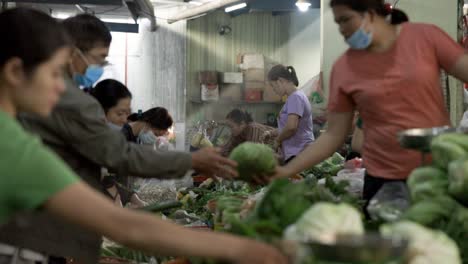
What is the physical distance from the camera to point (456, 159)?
230 cm

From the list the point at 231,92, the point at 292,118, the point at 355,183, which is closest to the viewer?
the point at 355,183

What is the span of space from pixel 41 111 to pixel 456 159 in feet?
4.71

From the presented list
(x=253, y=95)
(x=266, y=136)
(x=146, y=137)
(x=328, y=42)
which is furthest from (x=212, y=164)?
(x=253, y=95)

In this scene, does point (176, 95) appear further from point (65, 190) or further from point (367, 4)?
point (65, 190)

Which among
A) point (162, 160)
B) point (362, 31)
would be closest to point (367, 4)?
point (362, 31)

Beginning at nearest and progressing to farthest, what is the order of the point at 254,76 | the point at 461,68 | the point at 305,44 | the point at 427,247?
the point at 427,247 < the point at 461,68 < the point at 254,76 < the point at 305,44

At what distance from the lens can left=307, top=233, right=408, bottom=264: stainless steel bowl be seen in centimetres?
154

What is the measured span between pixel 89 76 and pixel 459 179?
1827mm

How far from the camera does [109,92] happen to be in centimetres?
565

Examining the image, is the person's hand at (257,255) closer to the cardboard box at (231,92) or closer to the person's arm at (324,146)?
the person's arm at (324,146)

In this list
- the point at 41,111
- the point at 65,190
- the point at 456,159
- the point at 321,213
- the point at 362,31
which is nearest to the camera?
the point at 65,190

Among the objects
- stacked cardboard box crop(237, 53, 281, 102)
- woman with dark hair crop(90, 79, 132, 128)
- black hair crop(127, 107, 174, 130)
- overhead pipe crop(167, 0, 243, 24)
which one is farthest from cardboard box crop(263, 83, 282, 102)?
woman with dark hair crop(90, 79, 132, 128)

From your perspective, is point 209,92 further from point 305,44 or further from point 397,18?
point 397,18

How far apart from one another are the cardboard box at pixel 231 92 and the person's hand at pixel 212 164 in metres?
11.6
